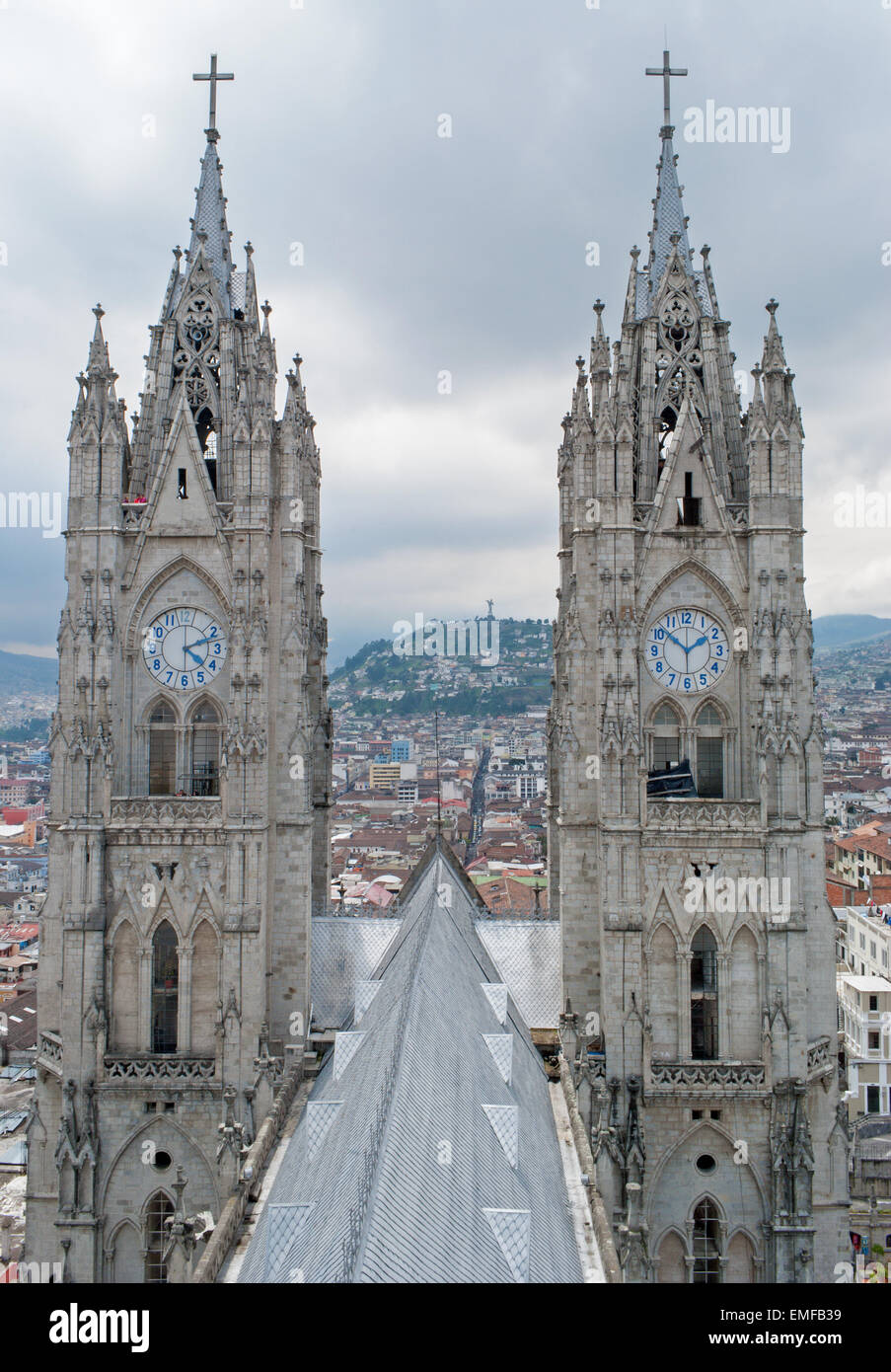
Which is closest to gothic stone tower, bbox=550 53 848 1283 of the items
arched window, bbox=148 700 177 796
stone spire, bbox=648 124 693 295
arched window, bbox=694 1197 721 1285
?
arched window, bbox=694 1197 721 1285

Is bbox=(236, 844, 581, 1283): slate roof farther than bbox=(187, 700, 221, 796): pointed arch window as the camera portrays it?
No

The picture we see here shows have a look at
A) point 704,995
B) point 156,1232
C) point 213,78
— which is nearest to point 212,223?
point 213,78

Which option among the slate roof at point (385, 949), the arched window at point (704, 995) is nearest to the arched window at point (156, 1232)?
the slate roof at point (385, 949)

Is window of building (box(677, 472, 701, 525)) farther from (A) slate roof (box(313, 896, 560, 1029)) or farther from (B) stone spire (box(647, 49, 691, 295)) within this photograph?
(A) slate roof (box(313, 896, 560, 1029))

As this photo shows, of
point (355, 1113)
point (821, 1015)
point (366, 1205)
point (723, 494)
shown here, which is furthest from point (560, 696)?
point (366, 1205)

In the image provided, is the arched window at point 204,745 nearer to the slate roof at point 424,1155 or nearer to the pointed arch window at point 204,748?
the pointed arch window at point 204,748

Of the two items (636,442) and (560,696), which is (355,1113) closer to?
(560,696)
